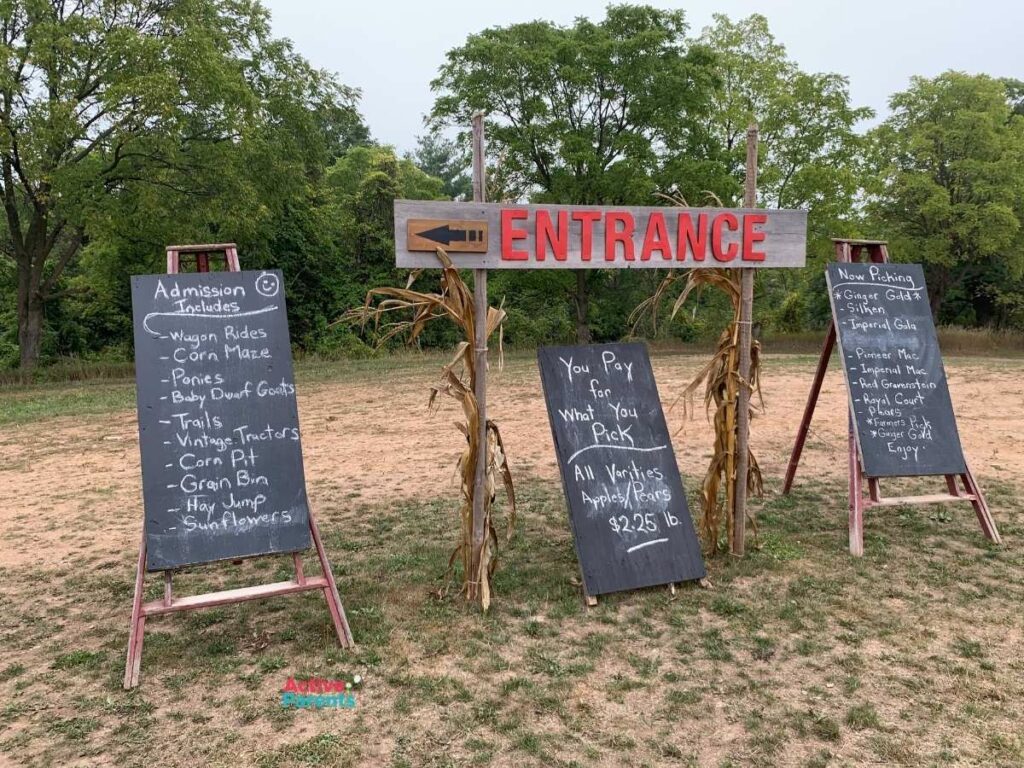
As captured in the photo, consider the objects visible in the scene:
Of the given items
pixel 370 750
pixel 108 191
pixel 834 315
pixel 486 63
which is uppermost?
pixel 486 63

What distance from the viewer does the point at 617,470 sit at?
4180 mm

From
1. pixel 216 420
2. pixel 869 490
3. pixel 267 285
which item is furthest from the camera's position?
pixel 869 490

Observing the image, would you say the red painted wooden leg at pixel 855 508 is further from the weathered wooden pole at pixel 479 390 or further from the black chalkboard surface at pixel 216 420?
the black chalkboard surface at pixel 216 420

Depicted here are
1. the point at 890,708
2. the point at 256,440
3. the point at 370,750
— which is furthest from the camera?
the point at 256,440

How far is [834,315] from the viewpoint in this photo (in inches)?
189

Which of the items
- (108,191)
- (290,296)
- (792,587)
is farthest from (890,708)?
(290,296)

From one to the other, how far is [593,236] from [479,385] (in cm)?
105

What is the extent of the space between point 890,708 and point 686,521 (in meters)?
1.49

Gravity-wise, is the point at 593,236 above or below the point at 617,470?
above

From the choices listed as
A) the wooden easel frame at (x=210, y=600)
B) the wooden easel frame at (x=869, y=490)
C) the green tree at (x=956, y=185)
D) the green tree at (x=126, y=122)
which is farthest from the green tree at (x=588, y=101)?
the wooden easel frame at (x=210, y=600)

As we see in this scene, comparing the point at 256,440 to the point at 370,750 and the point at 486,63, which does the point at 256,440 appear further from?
the point at 486,63

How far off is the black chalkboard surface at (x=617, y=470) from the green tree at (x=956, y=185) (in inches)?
814

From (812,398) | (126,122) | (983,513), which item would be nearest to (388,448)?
(812,398)

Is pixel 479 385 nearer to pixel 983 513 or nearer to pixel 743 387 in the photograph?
pixel 743 387
